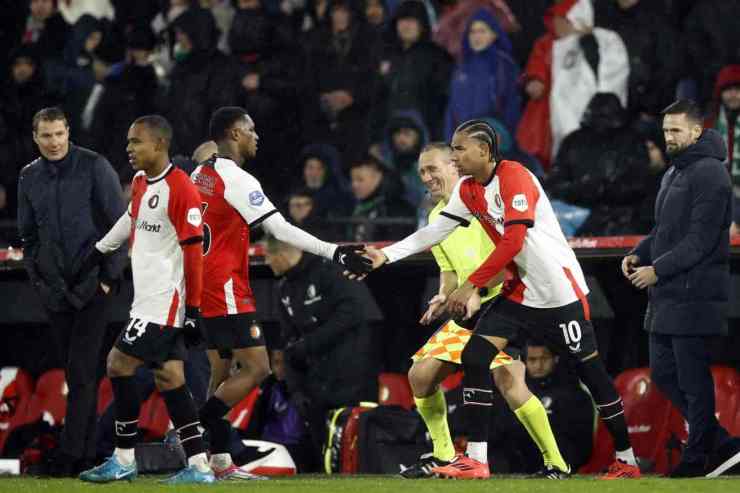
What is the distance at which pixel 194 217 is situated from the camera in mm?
8172

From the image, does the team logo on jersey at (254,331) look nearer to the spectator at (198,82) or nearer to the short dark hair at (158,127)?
the short dark hair at (158,127)

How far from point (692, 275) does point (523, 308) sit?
0.97m

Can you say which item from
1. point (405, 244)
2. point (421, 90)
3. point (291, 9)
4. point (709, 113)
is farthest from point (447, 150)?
point (291, 9)

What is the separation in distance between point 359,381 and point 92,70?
239 inches

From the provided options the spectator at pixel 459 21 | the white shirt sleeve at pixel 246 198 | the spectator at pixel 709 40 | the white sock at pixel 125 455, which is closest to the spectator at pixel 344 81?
the spectator at pixel 459 21

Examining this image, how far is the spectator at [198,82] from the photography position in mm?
14375

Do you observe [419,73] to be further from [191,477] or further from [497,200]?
[191,477]

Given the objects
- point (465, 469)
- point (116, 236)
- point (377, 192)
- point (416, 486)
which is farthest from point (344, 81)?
point (416, 486)

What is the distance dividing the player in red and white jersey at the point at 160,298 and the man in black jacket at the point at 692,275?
7.90 feet

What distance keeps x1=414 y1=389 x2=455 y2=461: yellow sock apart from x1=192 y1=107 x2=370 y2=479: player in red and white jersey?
0.89 meters

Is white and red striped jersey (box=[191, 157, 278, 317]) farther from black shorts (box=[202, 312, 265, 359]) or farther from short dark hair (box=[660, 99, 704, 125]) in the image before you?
short dark hair (box=[660, 99, 704, 125])

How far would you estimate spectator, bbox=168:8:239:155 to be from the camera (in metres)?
14.4

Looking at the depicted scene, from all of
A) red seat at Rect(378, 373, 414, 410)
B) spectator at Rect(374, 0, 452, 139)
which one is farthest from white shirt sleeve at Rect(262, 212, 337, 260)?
spectator at Rect(374, 0, 452, 139)

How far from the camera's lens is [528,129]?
13.0 meters
